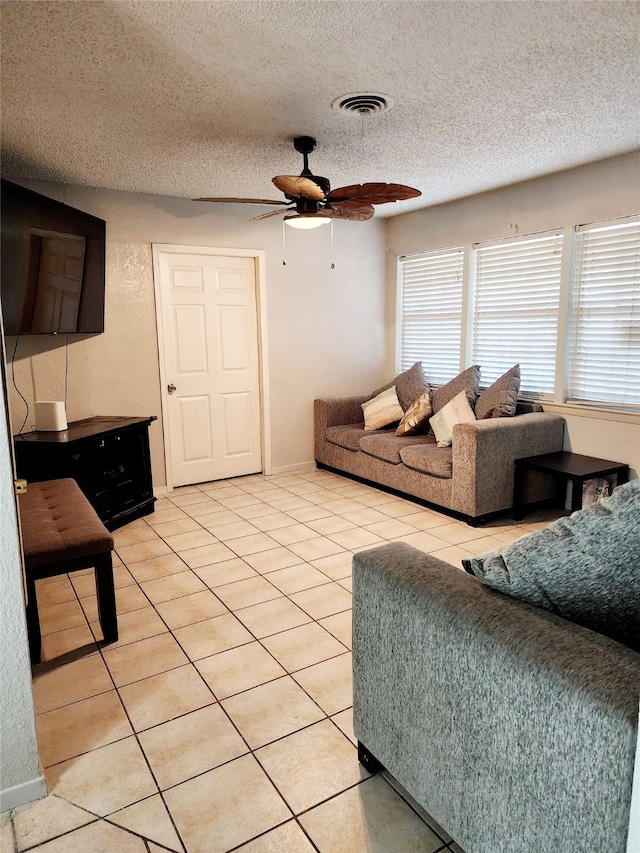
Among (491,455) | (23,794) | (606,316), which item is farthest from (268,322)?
(23,794)

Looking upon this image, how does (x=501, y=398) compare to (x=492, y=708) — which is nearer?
(x=492, y=708)

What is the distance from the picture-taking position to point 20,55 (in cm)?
223

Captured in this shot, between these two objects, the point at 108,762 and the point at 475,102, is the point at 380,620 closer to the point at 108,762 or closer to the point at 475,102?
the point at 108,762

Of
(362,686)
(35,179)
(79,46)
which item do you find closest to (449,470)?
(362,686)

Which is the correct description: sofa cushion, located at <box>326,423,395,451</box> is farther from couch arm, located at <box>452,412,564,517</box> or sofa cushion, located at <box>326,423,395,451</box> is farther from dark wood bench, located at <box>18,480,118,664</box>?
dark wood bench, located at <box>18,480,118,664</box>

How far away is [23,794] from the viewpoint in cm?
169

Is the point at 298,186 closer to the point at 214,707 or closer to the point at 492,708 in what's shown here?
the point at 214,707

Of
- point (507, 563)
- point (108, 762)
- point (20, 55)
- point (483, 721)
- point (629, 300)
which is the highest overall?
point (20, 55)

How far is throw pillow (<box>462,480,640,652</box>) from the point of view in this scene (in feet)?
3.87

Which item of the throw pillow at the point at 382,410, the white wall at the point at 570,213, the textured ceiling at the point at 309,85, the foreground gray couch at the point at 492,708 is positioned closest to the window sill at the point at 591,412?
the white wall at the point at 570,213

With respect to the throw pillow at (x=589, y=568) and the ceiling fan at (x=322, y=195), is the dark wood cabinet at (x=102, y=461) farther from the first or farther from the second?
the throw pillow at (x=589, y=568)

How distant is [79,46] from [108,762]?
2.60 metres

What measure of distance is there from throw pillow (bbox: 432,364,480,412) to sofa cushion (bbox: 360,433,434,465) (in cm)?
33

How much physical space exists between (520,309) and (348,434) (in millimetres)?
1828
